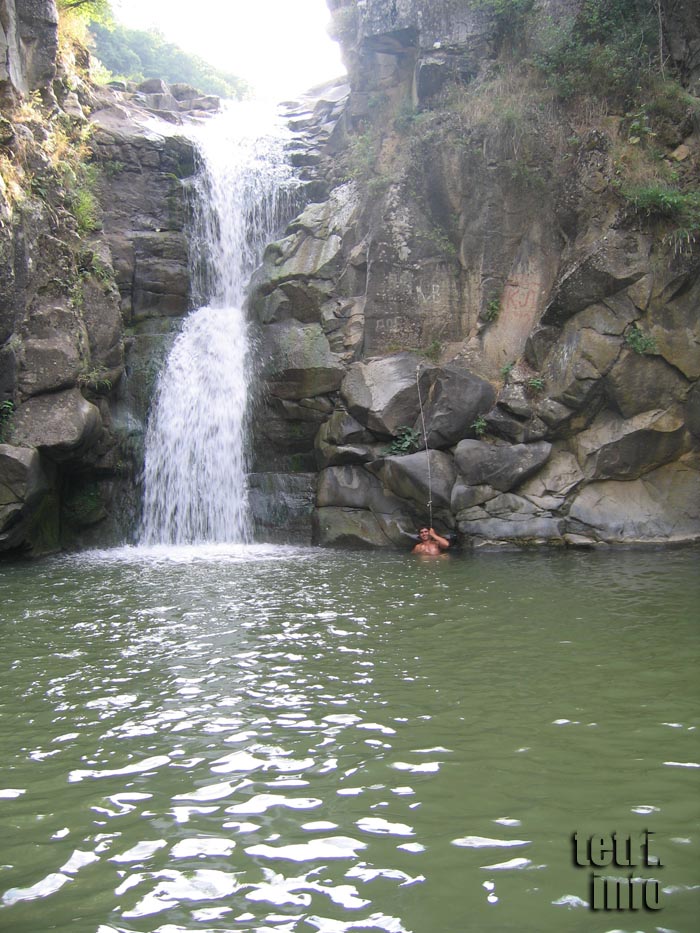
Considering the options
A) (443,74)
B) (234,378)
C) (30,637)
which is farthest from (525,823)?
(443,74)

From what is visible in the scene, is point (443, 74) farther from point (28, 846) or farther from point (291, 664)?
point (28, 846)

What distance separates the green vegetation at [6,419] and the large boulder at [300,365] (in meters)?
5.22

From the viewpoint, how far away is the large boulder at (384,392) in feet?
48.4

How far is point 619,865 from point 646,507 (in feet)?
36.0

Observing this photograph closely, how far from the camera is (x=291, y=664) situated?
6.39m

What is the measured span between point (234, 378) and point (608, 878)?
547 inches

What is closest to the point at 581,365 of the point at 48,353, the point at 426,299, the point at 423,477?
the point at 423,477

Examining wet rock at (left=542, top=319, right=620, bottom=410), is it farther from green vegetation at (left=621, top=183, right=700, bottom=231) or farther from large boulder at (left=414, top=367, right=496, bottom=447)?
green vegetation at (left=621, top=183, right=700, bottom=231)

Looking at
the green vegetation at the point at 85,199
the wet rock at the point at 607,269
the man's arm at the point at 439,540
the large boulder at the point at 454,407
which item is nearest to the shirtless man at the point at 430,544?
the man's arm at the point at 439,540

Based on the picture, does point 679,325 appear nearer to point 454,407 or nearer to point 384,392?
point 454,407

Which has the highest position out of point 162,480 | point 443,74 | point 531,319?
point 443,74

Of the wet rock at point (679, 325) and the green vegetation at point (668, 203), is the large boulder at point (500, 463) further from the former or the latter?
the green vegetation at point (668, 203)

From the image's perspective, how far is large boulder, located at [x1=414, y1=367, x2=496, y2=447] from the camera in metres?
14.5

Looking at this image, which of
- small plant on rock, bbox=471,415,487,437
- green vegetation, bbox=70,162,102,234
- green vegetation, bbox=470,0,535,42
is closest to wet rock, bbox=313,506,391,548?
small plant on rock, bbox=471,415,487,437
